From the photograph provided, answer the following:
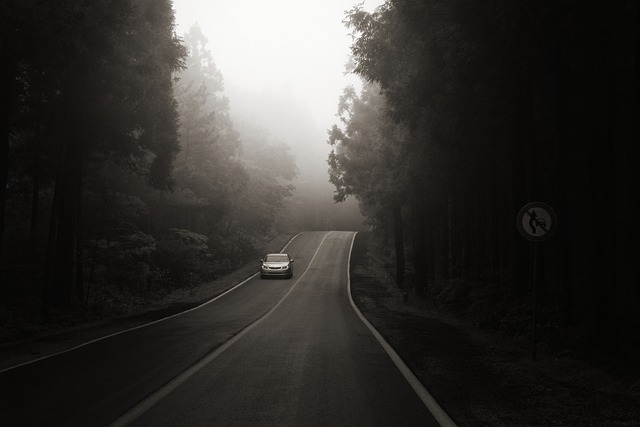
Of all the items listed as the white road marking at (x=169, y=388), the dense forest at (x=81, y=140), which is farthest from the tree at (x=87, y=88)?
the white road marking at (x=169, y=388)

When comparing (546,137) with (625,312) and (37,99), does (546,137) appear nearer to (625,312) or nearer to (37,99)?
(625,312)

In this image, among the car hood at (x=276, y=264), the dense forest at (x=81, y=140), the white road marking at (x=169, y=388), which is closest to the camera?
the white road marking at (x=169, y=388)

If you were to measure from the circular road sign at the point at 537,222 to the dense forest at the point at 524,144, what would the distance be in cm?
76

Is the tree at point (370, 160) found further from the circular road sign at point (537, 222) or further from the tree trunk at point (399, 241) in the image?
the circular road sign at point (537, 222)

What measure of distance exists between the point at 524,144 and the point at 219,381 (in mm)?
10675

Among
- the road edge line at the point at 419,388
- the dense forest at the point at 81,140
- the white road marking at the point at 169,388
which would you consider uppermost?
the dense forest at the point at 81,140

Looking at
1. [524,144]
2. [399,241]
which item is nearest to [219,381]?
[524,144]

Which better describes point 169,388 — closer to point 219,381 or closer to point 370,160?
point 219,381

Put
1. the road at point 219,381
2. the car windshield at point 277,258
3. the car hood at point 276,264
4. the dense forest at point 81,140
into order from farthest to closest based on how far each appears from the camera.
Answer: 1. the car windshield at point 277,258
2. the car hood at point 276,264
3. the dense forest at point 81,140
4. the road at point 219,381

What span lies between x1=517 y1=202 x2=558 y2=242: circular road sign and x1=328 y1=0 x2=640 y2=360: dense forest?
2.49 ft

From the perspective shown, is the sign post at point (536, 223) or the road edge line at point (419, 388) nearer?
the road edge line at point (419, 388)

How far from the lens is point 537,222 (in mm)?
9039

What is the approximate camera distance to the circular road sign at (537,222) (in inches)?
352

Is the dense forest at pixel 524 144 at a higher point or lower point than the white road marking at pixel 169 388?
higher
